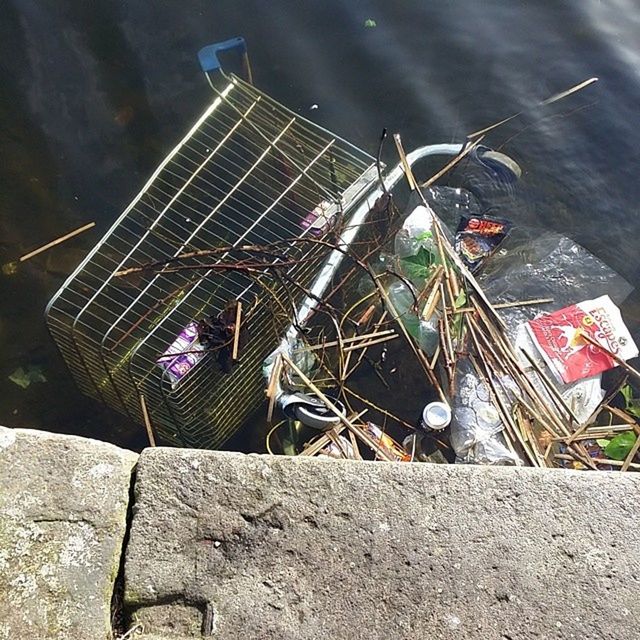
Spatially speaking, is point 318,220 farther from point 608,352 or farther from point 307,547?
point 307,547

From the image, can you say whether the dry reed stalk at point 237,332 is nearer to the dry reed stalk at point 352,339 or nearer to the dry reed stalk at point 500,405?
the dry reed stalk at point 352,339

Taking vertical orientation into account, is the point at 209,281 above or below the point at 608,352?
below

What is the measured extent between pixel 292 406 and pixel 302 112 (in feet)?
6.41

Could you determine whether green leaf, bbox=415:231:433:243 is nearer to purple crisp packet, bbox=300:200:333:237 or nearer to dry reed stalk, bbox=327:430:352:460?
purple crisp packet, bbox=300:200:333:237

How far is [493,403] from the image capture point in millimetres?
2938

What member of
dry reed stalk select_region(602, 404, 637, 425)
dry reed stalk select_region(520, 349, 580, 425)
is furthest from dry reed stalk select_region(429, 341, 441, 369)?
dry reed stalk select_region(602, 404, 637, 425)

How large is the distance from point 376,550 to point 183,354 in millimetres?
1250

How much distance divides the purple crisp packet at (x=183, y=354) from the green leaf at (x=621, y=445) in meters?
1.84

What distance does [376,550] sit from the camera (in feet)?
6.26

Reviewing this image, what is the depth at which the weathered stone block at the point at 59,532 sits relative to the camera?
179 cm

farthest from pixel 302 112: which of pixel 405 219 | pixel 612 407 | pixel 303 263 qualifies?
pixel 612 407

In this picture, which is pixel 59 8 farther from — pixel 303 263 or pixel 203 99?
pixel 303 263

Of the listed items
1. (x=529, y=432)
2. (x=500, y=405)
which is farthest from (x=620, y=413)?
(x=500, y=405)

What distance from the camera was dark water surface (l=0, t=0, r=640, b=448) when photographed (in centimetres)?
374
